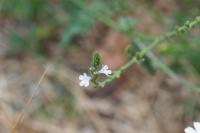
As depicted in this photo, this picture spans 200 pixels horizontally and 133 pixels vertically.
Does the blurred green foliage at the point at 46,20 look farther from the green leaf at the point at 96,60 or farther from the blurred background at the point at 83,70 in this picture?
the green leaf at the point at 96,60

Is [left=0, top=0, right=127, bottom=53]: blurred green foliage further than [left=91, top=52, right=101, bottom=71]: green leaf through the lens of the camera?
Yes

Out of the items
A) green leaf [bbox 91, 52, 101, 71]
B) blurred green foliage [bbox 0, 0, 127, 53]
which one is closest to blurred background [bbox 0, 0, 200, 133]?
blurred green foliage [bbox 0, 0, 127, 53]

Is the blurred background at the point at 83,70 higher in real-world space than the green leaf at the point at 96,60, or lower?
higher

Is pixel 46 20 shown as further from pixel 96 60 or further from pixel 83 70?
pixel 96 60

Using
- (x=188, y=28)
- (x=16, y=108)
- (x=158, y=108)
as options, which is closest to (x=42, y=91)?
(x=16, y=108)

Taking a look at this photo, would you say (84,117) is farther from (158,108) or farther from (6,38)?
(6,38)

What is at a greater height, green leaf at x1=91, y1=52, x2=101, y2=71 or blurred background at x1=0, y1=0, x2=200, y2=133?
blurred background at x1=0, y1=0, x2=200, y2=133

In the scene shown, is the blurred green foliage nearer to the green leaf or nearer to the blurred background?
the blurred background

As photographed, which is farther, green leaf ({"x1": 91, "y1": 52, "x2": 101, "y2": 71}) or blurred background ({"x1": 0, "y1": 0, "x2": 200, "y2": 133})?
blurred background ({"x1": 0, "y1": 0, "x2": 200, "y2": 133})

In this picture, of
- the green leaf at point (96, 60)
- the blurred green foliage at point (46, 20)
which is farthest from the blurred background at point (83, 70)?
the green leaf at point (96, 60)
